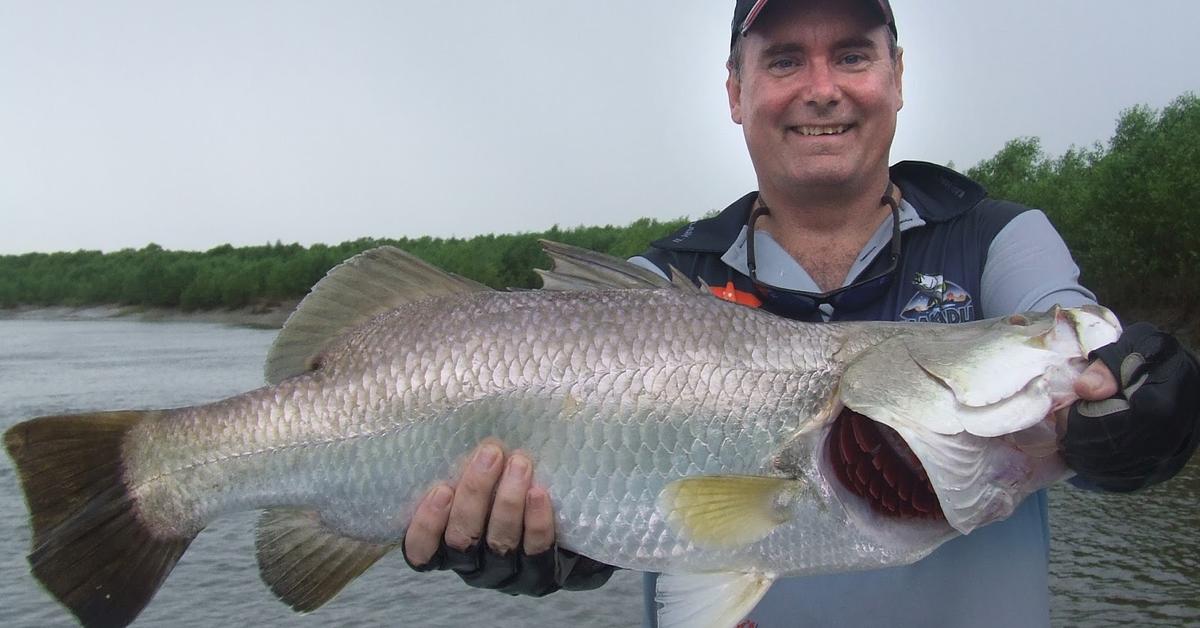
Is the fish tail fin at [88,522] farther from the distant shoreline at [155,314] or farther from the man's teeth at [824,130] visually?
the distant shoreline at [155,314]

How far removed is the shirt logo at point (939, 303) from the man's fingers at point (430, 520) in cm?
160

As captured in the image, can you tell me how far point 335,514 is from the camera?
9.25 ft

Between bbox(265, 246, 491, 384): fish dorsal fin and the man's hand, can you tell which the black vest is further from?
the man's hand

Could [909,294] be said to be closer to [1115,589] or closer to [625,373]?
[625,373]

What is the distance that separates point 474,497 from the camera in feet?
9.04

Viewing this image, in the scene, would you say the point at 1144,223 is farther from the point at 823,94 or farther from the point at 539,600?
the point at 823,94

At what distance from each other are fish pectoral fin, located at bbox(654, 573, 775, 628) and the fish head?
1.23 ft

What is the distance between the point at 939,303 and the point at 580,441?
1323mm

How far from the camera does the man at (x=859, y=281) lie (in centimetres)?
224

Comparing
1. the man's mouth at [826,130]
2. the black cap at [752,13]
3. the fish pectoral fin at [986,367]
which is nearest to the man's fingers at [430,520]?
the fish pectoral fin at [986,367]

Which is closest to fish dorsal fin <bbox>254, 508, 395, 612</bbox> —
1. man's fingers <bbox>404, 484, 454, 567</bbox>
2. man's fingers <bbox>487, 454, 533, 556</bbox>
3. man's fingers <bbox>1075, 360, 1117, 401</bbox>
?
man's fingers <bbox>404, 484, 454, 567</bbox>

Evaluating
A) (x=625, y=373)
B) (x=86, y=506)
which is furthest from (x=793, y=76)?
(x=86, y=506)

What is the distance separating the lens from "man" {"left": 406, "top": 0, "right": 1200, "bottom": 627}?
2.24 metres

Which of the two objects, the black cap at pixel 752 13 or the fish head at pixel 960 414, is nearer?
the fish head at pixel 960 414
